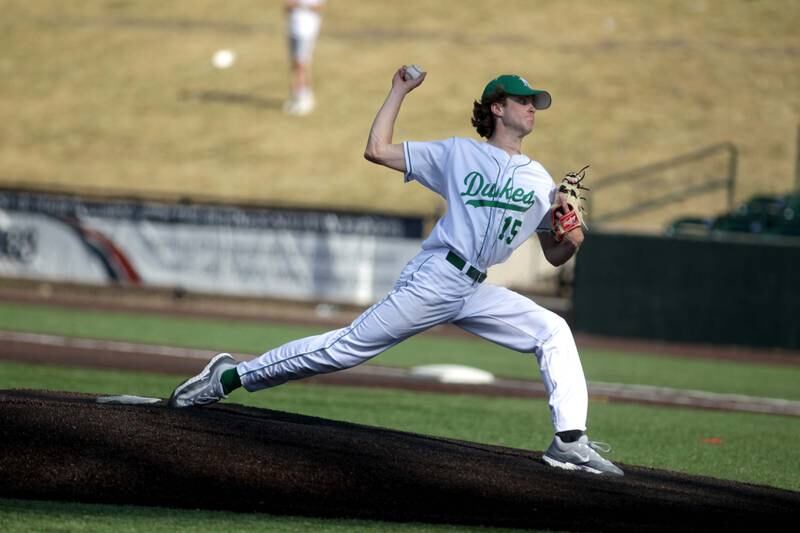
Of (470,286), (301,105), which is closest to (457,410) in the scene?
(470,286)

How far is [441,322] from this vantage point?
6.37 meters

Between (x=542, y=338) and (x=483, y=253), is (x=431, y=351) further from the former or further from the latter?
(x=483, y=253)

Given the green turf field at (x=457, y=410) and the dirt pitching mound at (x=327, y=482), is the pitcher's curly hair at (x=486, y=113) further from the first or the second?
the green turf field at (x=457, y=410)

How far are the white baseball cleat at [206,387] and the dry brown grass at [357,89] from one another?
22.2 metres

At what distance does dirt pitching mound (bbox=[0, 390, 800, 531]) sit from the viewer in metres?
5.57

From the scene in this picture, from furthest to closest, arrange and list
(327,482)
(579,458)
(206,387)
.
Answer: (206,387) < (579,458) < (327,482)

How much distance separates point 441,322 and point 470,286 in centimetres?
24

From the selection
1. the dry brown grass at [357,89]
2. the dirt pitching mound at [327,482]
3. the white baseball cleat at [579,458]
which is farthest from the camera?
the dry brown grass at [357,89]

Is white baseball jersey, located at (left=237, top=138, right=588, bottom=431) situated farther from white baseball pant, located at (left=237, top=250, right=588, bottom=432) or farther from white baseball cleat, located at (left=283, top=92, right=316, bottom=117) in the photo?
white baseball cleat, located at (left=283, top=92, right=316, bottom=117)

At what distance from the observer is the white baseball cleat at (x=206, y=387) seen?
6645mm

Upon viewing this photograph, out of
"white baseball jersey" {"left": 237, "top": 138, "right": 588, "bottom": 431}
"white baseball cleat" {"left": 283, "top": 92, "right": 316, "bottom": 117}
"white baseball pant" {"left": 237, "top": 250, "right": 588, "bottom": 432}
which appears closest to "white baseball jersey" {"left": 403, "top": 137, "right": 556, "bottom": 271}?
"white baseball jersey" {"left": 237, "top": 138, "right": 588, "bottom": 431}

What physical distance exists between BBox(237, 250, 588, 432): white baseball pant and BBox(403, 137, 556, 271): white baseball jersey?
133 millimetres

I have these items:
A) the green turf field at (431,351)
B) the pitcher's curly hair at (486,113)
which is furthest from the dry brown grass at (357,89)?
the pitcher's curly hair at (486,113)

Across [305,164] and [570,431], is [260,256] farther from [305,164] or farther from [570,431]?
[570,431]
